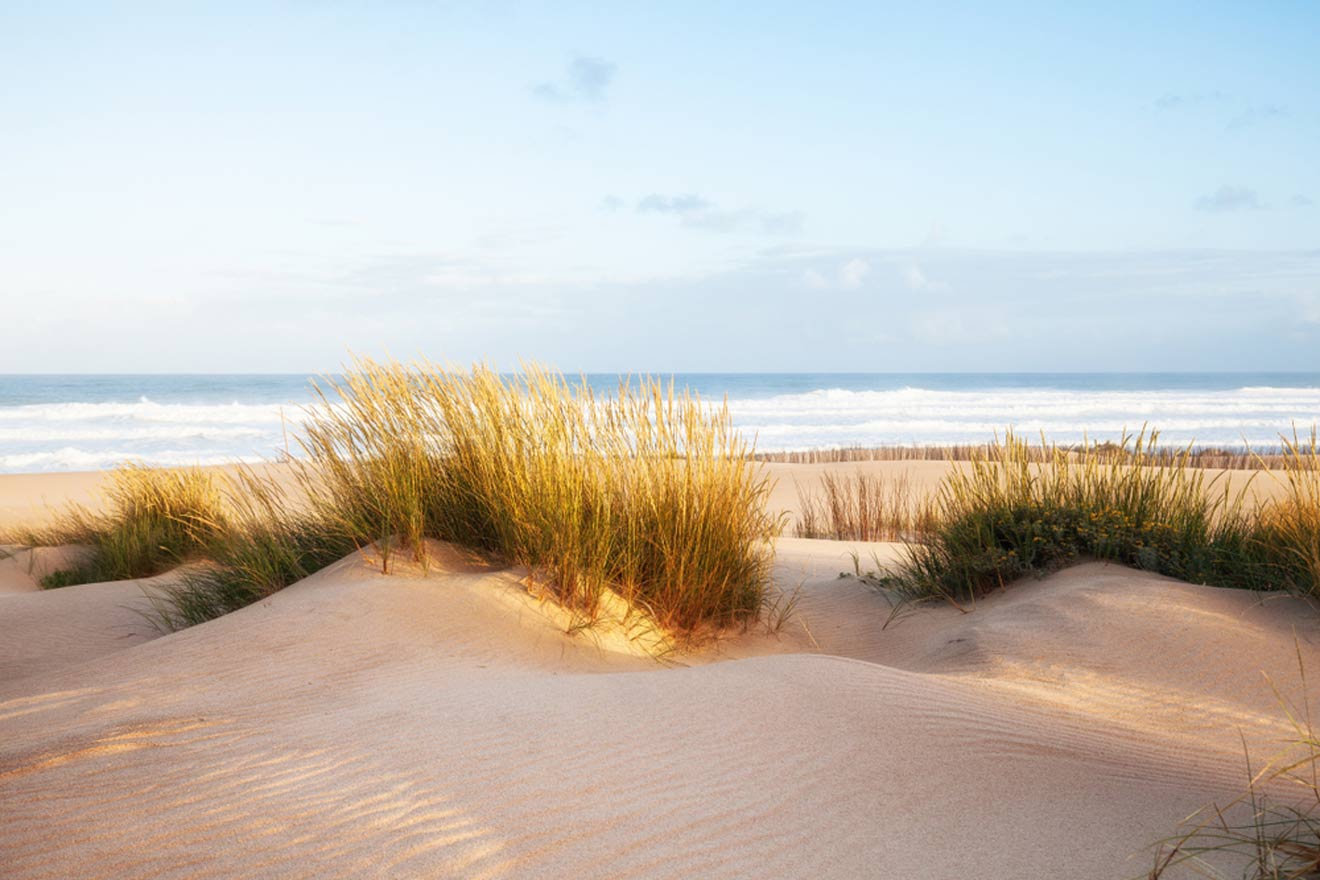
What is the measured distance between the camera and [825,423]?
34281 mm

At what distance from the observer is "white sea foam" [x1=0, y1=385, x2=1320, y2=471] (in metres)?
25.3

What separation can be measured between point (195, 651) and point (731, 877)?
297 cm

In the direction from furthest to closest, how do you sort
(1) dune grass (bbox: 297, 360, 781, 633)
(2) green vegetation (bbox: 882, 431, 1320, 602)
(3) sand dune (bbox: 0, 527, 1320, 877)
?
(2) green vegetation (bbox: 882, 431, 1320, 602)
(1) dune grass (bbox: 297, 360, 781, 633)
(3) sand dune (bbox: 0, 527, 1320, 877)

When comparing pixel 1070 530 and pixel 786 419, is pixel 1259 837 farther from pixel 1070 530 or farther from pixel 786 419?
pixel 786 419

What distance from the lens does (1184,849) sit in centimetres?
234

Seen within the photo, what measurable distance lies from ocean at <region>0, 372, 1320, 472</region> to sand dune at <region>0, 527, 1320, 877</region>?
15401 mm

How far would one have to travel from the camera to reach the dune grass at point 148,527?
7.86m

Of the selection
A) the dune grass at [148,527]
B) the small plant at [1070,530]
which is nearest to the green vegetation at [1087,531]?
the small plant at [1070,530]

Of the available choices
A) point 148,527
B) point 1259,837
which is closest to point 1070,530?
point 1259,837

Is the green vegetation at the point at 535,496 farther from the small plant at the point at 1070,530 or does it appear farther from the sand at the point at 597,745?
the small plant at the point at 1070,530

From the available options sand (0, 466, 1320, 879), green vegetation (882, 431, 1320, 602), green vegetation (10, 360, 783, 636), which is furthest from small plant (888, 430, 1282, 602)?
green vegetation (10, 360, 783, 636)

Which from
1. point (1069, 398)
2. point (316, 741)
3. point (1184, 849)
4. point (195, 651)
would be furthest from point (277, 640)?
point (1069, 398)

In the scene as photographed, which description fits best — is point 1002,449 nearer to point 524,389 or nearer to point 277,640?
point 524,389

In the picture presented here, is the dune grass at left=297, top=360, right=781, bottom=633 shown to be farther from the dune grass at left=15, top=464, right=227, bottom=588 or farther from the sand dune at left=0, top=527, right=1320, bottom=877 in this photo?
the dune grass at left=15, top=464, right=227, bottom=588
